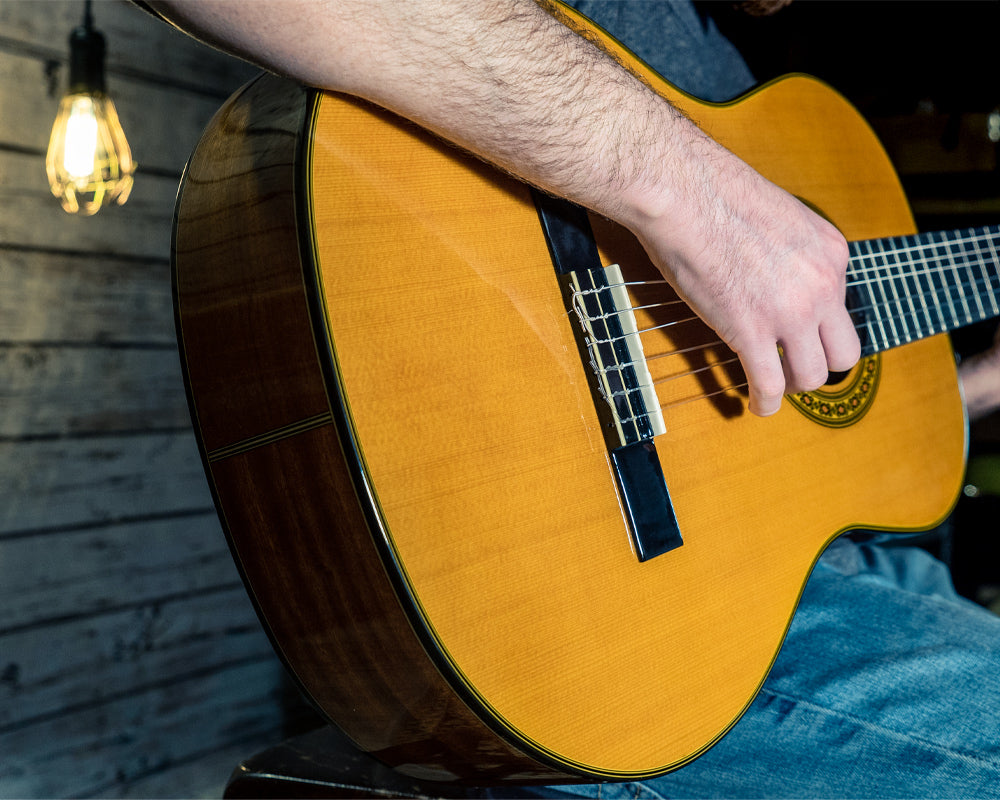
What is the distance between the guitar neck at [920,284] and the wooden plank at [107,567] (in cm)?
132

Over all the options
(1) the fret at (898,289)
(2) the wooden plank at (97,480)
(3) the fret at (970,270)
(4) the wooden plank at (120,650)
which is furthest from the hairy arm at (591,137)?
(4) the wooden plank at (120,650)

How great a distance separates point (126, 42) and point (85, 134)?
1.18 ft

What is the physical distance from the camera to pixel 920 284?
107 centimetres

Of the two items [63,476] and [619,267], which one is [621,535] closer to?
[619,267]

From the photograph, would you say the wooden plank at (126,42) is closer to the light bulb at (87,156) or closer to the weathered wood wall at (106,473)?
the weathered wood wall at (106,473)

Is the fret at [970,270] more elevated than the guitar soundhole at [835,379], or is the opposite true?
the fret at [970,270]

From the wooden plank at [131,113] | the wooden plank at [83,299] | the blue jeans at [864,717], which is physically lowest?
the blue jeans at [864,717]

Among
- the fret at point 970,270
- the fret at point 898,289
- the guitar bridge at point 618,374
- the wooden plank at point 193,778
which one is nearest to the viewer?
the guitar bridge at point 618,374

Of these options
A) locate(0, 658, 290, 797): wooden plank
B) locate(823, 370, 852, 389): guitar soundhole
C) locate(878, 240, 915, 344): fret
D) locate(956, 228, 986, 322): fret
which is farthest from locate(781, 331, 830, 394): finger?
locate(0, 658, 290, 797): wooden plank

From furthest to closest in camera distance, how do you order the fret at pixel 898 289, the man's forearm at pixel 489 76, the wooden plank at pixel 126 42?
the wooden plank at pixel 126 42
the fret at pixel 898 289
the man's forearm at pixel 489 76

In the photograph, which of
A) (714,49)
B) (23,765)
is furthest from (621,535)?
(23,765)

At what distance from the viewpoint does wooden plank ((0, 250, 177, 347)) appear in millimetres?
1372

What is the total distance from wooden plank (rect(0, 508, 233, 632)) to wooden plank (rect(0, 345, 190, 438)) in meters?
0.20

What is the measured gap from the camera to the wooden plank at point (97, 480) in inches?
54.3
